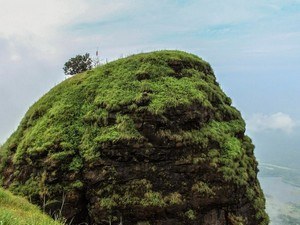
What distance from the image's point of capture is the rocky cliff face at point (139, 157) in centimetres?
1534

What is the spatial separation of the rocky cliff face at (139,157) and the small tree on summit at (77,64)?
17.9 ft

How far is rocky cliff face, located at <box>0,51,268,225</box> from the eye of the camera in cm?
1534

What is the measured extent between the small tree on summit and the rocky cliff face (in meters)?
5.45

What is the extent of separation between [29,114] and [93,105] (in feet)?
13.3

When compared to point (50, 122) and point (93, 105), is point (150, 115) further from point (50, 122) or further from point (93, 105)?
point (50, 122)

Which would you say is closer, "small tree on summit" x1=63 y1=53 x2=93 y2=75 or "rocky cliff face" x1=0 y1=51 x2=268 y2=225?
"rocky cliff face" x1=0 y1=51 x2=268 y2=225

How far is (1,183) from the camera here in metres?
17.4

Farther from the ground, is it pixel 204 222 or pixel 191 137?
pixel 191 137

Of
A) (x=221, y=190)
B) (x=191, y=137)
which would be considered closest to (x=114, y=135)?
(x=191, y=137)

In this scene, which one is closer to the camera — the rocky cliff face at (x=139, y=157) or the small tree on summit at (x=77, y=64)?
the rocky cliff face at (x=139, y=157)

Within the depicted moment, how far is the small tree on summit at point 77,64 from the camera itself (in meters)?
23.8

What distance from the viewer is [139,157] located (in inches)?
611

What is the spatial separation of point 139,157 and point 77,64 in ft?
33.8

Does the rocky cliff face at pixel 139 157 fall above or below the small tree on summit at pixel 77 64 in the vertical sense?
below
